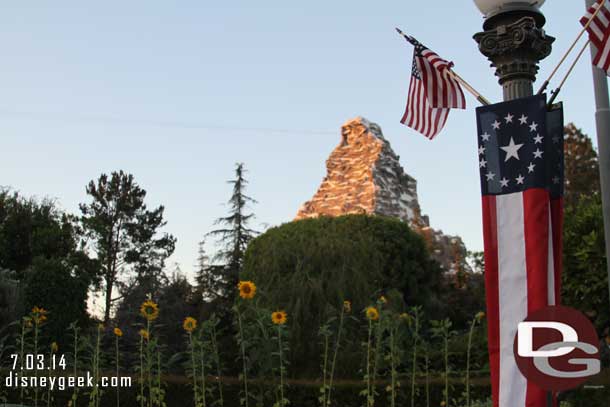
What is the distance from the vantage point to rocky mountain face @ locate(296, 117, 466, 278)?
33.9 metres

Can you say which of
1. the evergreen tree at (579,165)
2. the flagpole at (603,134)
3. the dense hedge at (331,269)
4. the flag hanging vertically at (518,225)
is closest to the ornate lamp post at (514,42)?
the flag hanging vertically at (518,225)

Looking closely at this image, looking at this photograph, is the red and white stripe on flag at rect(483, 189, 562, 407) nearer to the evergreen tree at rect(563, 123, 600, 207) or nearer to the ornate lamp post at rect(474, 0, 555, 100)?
the ornate lamp post at rect(474, 0, 555, 100)

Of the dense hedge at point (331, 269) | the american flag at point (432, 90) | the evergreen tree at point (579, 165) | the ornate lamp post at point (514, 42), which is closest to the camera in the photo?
the ornate lamp post at point (514, 42)

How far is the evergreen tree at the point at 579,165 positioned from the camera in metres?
36.7

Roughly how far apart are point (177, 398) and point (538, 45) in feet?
31.8

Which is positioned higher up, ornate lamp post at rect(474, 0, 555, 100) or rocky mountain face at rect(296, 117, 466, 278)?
rocky mountain face at rect(296, 117, 466, 278)

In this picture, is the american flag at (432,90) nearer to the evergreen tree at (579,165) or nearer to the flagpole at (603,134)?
the flagpole at (603,134)

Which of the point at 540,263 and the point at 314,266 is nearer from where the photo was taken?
the point at 540,263

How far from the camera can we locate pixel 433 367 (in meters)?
15.2

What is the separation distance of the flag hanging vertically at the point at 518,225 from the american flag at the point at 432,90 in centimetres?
74

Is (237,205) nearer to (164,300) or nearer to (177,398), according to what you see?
(164,300)

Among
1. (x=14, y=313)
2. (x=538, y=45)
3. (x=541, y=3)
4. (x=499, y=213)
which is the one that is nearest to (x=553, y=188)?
(x=499, y=213)

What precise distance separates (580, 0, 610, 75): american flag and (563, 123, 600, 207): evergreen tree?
33.1 meters

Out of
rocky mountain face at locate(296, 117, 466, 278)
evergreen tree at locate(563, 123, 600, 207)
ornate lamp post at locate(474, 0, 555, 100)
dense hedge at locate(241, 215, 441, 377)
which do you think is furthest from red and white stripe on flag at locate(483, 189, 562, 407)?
evergreen tree at locate(563, 123, 600, 207)
